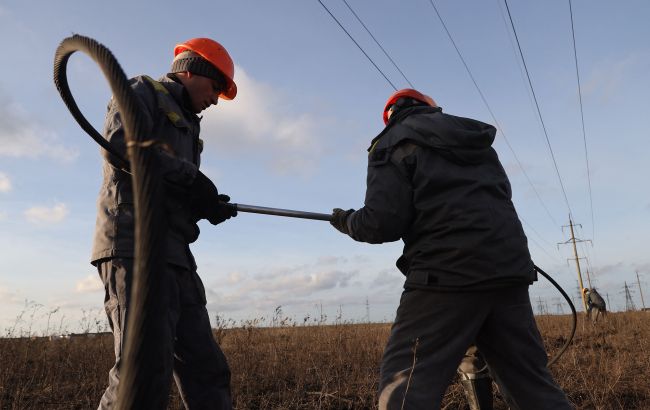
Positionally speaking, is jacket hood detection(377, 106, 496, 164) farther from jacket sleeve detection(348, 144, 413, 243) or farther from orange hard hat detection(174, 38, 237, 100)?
orange hard hat detection(174, 38, 237, 100)

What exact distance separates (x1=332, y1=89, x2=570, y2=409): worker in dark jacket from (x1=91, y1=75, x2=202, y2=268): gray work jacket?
881mm

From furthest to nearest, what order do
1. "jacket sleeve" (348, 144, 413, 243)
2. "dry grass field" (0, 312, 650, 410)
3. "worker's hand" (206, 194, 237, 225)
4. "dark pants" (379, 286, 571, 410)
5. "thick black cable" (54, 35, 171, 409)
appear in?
"dry grass field" (0, 312, 650, 410), "worker's hand" (206, 194, 237, 225), "jacket sleeve" (348, 144, 413, 243), "dark pants" (379, 286, 571, 410), "thick black cable" (54, 35, 171, 409)

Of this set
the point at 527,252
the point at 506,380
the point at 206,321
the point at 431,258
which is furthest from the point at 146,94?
the point at 506,380

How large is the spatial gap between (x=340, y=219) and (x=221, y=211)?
26.9 inches

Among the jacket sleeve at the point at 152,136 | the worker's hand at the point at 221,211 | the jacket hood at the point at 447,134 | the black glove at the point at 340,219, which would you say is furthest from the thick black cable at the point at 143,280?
the black glove at the point at 340,219

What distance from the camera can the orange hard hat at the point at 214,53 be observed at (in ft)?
9.46

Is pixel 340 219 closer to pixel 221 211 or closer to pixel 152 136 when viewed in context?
pixel 221 211

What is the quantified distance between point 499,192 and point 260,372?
3675 mm

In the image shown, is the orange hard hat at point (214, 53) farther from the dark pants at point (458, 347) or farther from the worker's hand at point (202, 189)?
the dark pants at point (458, 347)

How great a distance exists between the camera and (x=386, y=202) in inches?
92.0

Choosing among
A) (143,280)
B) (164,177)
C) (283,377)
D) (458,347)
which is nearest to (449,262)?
(458,347)

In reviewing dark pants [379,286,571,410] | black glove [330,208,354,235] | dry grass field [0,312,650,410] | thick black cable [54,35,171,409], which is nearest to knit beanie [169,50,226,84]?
black glove [330,208,354,235]

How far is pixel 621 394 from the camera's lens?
14.6 ft

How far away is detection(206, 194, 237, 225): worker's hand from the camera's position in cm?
269
